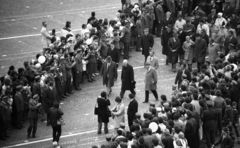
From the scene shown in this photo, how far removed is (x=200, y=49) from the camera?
106 feet

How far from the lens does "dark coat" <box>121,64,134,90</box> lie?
29.8 metres

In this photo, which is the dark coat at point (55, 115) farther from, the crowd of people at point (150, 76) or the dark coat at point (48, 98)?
the dark coat at point (48, 98)

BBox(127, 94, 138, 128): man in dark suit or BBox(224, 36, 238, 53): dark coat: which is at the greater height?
BBox(224, 36, 238, 53): dark coat

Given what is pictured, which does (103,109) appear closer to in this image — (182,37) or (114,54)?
(114,54)

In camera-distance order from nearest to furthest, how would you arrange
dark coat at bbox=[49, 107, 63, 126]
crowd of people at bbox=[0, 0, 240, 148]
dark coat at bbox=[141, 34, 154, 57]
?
crowd of people at bbox=[0, 0, 240, 148] → dark coat at bbox=[49, 107, 63, 126] → dark coat at bbox=[141, 34, 154, 57]

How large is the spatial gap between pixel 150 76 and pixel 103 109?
378 centimetres

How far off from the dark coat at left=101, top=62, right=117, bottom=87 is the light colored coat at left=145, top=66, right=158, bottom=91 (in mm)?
1582

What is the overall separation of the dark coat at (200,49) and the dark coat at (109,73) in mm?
4361

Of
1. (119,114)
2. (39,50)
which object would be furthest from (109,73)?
(39,50)

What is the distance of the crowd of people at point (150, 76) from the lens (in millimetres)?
24312

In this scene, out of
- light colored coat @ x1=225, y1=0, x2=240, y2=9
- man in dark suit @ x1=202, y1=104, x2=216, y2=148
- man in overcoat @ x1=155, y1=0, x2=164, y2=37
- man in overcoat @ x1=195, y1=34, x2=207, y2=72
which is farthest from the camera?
light colored coat @ x1=225, y1=0, x2=240, y2=9

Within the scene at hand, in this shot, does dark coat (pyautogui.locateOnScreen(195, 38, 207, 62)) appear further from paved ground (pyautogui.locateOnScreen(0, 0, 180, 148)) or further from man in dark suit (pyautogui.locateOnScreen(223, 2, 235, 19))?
man in dark suit (pyautogui.locateOnScreen(223, 2, 235, 19))

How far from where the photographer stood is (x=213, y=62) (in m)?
32.3

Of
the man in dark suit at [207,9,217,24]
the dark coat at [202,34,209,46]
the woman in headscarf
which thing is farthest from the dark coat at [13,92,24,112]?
the man in dark suit at [207,9,217,24]
